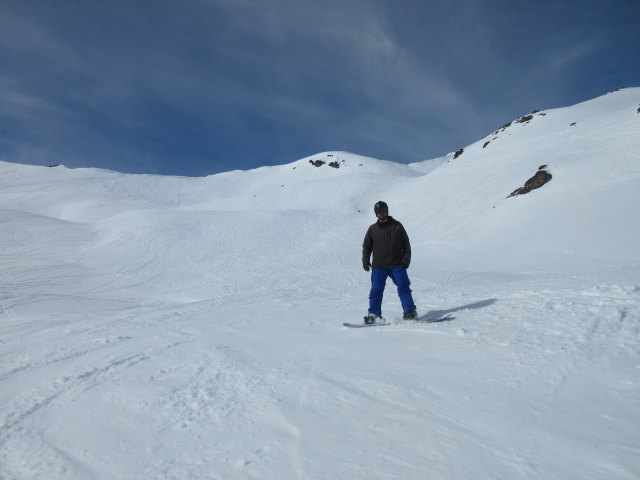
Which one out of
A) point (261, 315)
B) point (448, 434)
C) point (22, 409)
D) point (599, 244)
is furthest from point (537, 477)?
point (599, 244)

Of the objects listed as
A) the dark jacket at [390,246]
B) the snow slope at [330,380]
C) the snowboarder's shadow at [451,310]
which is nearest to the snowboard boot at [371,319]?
the snow slope at [330,380]

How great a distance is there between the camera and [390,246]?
6.27 m

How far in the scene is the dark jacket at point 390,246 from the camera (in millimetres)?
6258

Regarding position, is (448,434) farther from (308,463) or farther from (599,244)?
(599,244)

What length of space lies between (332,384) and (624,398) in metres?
2.38

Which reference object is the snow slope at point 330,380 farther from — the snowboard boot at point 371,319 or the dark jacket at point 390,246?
the dark jacket at point 390,246

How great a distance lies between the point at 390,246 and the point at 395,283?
2.10 feet

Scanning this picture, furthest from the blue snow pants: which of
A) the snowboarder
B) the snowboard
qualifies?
the snowboard

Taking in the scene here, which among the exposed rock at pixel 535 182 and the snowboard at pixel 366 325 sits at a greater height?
the exposed rock at pixel 535 182

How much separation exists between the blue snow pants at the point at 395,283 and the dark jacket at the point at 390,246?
106mm

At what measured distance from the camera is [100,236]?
22672mm

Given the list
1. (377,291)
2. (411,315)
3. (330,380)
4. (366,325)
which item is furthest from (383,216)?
(330,380)

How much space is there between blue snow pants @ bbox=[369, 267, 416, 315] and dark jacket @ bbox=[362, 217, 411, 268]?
4.2 inches

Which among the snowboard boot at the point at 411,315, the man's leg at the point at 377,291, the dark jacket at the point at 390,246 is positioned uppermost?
the dark jacket at the point at 390,246
